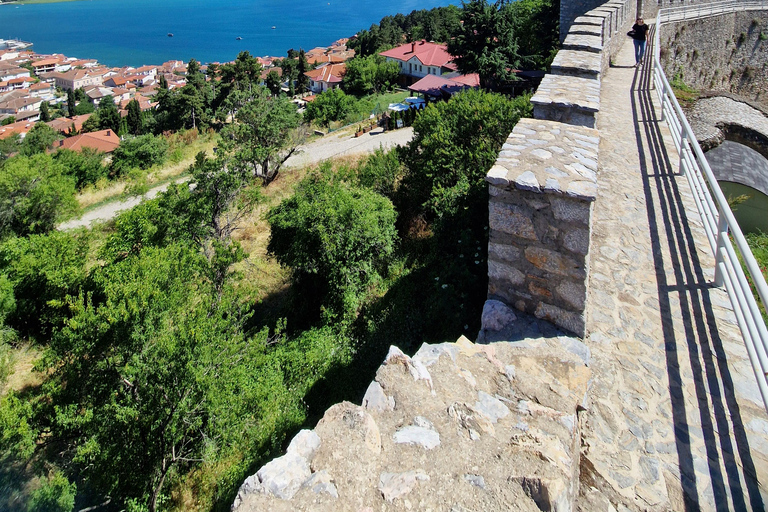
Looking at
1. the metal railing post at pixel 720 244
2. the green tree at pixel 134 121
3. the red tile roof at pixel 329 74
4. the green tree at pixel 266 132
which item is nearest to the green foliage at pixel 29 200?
the green tree at pixel 266 132

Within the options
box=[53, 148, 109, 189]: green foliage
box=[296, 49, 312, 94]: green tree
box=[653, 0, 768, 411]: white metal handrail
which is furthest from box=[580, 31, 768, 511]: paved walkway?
box=[296, 49, 312, 94]: green tree

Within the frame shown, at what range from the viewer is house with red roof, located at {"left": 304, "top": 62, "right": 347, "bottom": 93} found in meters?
58.8

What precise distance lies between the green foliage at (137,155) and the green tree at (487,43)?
1432cm

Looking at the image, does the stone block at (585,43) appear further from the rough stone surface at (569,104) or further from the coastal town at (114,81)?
the coastal town at (114,81)

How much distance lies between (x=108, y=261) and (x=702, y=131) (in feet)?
41.5

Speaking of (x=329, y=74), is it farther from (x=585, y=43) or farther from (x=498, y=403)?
(x=498, y=403)

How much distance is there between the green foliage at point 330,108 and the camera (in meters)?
34.4

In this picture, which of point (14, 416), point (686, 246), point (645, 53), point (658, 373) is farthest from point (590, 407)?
point (645, 53)

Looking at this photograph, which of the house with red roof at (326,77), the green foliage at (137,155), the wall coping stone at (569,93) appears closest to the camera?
the wall coping stone at (569,93)

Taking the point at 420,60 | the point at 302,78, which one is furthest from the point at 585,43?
the point at 302,78

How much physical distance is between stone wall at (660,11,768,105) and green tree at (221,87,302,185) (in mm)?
12528

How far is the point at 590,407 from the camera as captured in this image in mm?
2957

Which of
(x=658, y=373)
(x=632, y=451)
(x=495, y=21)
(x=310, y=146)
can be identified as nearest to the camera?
(x=632, y=451)

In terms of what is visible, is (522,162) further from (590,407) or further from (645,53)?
(645,53)
